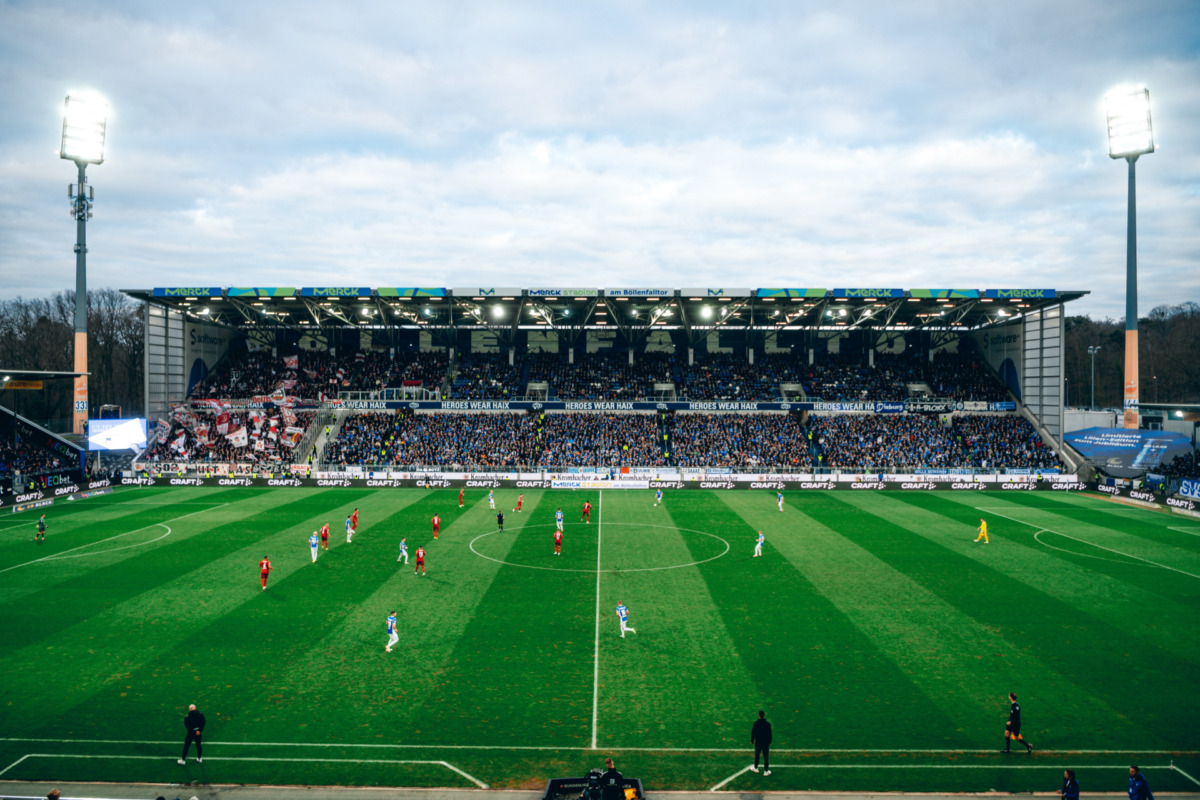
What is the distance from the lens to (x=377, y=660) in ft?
54.7

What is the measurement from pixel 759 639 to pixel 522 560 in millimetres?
11081

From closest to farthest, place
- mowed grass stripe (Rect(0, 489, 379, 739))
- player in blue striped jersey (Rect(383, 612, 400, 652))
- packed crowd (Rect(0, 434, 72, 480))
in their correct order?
mowed grass stripe (Rect(0, 489, 379, 739)) < player in blue striped jersey (Rect(383, 612, 400, 652)) < packed crowd (Rect(0, 434, 72, 480))

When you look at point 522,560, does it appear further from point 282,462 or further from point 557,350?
point 557,350

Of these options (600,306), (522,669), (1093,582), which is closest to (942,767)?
(522,669)

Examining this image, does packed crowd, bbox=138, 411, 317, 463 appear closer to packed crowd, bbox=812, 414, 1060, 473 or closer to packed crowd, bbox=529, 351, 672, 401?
packed crowd, bbox=529, 351, 672, 401

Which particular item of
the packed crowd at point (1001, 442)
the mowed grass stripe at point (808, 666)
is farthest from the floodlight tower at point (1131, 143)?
the mowed grass stripe at point (808, 666)

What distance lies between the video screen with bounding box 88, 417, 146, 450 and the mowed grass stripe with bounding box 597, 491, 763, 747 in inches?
1622

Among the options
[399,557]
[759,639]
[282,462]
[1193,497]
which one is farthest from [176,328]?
[1193,497]

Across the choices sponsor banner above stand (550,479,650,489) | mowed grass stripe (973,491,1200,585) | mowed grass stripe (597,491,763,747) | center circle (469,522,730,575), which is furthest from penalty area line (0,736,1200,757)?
sponsor banner above stand (550,479,650,489)

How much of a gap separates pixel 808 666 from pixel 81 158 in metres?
59.6

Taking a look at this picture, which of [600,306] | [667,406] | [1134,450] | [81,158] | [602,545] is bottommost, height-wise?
[602,545]

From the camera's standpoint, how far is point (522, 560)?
26281mm

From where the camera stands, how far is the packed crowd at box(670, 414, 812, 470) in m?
49.0

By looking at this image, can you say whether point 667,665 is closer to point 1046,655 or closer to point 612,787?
point 612,787
